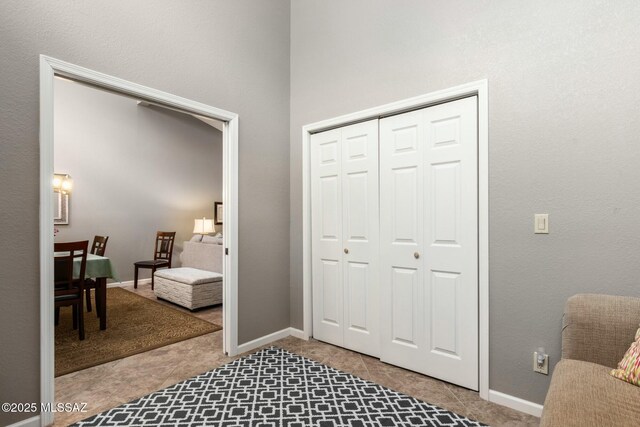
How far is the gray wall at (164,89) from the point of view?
1.87m

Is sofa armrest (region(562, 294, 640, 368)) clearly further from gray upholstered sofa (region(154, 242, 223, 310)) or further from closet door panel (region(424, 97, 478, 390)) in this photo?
gray upholstered sofa (region(154, 242, 223, 310))

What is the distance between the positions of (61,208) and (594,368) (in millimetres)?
6611

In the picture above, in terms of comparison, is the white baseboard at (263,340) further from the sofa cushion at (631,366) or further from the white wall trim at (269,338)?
the sofa cushion at (631,366)

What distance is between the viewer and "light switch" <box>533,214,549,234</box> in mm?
2045

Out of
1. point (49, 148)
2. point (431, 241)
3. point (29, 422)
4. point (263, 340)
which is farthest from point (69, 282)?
point (431, 241)

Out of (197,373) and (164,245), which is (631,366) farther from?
(164,245)

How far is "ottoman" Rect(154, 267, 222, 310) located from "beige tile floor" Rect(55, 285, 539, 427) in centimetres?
110

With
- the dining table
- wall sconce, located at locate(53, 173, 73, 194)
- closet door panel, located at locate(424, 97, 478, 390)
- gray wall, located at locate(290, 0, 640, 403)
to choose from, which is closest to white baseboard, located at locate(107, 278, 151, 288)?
wall sconce, located at locate(53, 173, 73, 194)

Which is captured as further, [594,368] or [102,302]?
[102,302]

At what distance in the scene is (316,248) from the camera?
10.9ft

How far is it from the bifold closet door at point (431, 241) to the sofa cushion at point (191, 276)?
261cm

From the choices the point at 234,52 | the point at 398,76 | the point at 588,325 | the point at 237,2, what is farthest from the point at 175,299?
the point at 588,325

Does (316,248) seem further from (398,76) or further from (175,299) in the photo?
(175,299)

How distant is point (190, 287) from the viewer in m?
4.35
